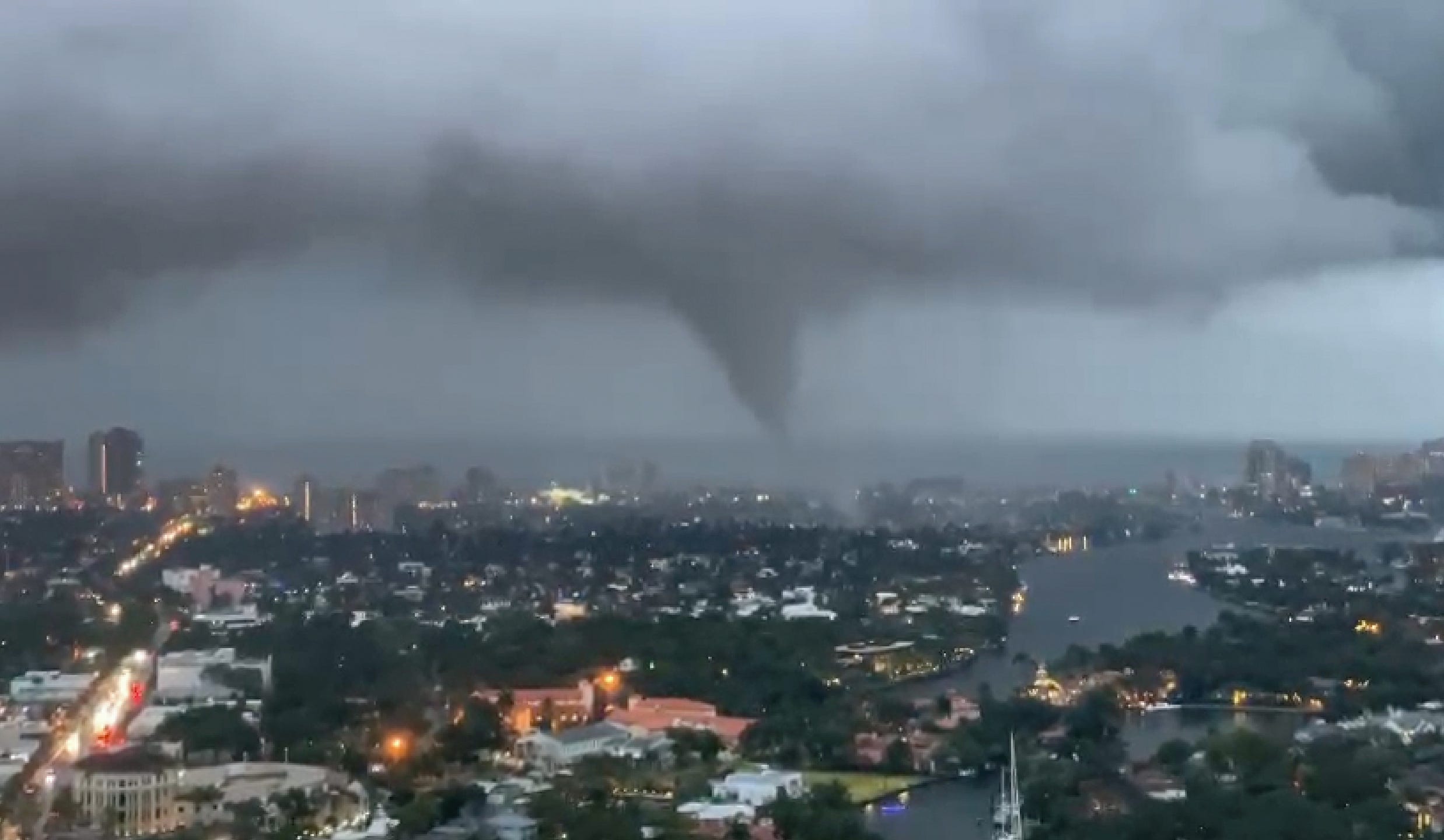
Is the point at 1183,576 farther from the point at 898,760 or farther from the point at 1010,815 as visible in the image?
the point at 1010,815

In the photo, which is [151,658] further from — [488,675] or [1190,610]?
[1190,610]

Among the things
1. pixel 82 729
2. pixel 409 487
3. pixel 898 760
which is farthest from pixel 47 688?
pixel 409 487

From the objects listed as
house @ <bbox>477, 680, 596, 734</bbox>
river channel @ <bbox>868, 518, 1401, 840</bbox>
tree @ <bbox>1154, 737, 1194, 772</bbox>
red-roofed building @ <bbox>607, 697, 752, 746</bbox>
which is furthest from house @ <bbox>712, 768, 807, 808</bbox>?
house @ <bbox>477, 680, 596, 734</bbox>

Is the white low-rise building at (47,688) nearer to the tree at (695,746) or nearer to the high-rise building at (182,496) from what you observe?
the tree at (695,746)

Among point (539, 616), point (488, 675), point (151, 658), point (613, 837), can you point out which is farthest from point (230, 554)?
point (613, 837)

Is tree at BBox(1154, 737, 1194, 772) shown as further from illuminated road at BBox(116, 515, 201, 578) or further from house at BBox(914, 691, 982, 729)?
illuminated road at BBox(116, 515, 201, 578)

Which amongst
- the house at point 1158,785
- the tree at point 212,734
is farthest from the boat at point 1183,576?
the tree at point 212,734
